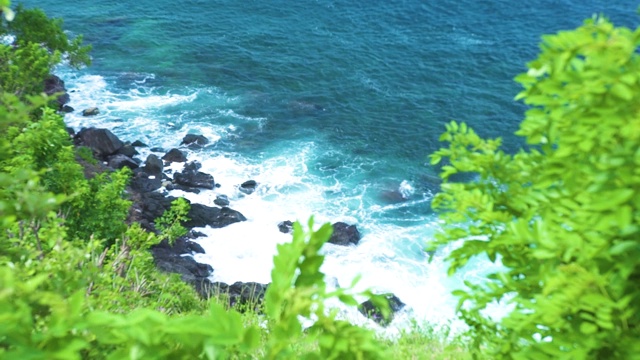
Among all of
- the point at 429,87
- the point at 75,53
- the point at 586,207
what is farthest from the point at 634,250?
the point at 429,87

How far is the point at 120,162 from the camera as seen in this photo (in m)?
33.3

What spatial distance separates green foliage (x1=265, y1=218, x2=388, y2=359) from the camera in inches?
135

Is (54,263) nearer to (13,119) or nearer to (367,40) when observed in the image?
(13,119)

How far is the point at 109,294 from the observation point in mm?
7234

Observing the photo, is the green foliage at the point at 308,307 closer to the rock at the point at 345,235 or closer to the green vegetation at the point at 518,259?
the green vegetation at the point at 518,259

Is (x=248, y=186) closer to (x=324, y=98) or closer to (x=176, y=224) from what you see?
(x=324, y=98)

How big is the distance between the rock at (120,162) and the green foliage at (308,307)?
30.9m

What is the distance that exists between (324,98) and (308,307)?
3878cm

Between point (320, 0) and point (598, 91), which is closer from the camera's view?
point (598, 91)

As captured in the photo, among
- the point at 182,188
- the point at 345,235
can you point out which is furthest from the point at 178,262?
the point at 345,235

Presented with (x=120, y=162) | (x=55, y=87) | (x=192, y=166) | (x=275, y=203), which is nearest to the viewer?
(x=275, y=203)

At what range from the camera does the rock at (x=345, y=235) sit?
98.7 feet

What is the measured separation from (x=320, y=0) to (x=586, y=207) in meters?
52.4

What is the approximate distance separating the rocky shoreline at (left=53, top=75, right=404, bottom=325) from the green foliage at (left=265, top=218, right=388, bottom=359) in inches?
874
